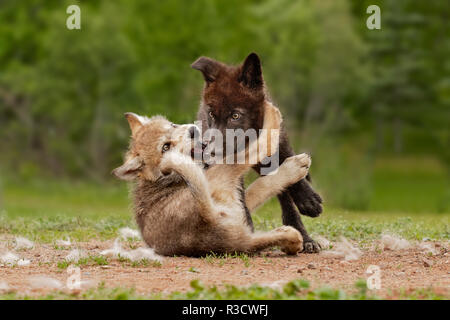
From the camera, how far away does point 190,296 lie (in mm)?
5262

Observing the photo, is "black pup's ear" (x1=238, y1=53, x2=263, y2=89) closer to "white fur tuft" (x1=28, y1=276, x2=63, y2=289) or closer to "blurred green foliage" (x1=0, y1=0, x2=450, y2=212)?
"white fur tuft" (x1=28, y1=276, x2=63, y2=289)

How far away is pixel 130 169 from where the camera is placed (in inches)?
303

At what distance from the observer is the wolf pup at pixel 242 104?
25.3 ft

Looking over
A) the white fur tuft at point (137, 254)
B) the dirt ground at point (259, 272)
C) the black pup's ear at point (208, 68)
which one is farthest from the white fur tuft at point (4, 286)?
the black pup's ear at point (208, 68)

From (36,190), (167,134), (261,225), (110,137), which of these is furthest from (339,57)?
(167,134)

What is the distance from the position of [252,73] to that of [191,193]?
162 centimetres

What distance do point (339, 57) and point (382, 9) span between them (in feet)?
15.2

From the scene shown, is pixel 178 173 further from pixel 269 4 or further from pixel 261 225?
pixel 269 4

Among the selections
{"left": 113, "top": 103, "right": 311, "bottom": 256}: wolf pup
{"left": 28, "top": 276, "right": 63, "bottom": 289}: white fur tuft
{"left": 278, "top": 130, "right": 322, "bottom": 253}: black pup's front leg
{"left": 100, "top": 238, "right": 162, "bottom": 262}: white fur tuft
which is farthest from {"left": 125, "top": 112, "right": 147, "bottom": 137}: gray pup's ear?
{"left": 28, "top": 276, "right": 63, "bottom": 289}: white fur tuft

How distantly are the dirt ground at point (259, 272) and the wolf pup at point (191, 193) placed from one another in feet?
0.67

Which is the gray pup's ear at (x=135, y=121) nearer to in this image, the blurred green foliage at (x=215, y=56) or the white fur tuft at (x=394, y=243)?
the white fur tuft at (x=394, y=243)

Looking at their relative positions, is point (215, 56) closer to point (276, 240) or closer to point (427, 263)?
point (276, 240)

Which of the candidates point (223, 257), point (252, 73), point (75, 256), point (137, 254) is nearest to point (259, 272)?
point (223, 257)

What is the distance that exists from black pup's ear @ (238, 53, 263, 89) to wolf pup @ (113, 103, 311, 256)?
35 centimetres
